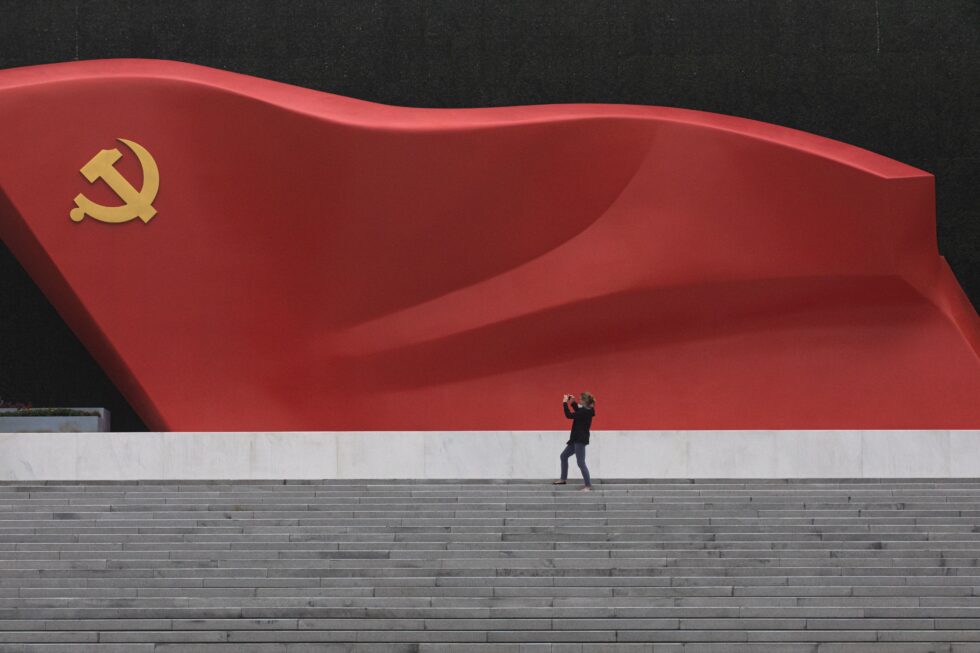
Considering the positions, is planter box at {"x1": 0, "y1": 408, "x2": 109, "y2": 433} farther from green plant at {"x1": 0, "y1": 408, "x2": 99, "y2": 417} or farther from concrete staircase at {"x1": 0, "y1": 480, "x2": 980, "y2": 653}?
concrete staircase at {"x1": 0, "y1": 480, "x2": 980, "y2": 653}

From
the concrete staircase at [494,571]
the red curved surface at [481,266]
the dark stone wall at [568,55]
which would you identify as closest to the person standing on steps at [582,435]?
the concrete staircase at [494,571]

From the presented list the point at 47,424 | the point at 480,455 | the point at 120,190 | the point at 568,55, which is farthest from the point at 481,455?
the point at 568,55

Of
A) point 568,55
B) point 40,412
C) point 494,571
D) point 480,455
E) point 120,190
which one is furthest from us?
point 568,55

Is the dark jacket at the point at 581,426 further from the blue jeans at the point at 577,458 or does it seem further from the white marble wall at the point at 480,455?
the white marble wall at the point at 480,455

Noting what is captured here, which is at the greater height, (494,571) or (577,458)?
(577,458)

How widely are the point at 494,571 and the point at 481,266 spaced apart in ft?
21.8

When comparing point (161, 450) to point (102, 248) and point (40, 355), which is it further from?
point (40, 355)

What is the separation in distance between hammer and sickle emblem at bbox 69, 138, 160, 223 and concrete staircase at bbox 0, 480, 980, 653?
4.66 meters

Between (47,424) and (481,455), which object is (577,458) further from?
(47,424)

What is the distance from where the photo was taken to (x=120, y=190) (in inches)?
657

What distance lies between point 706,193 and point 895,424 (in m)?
3.78

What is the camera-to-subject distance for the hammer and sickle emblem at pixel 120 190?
16594 mm

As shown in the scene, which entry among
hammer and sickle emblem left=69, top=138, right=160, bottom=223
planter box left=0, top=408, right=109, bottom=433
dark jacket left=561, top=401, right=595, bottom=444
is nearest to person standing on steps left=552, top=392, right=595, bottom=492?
dark jacket left=561, top=401, right=595, bottom=444

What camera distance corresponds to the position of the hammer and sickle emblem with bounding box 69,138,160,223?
54.4 ft
